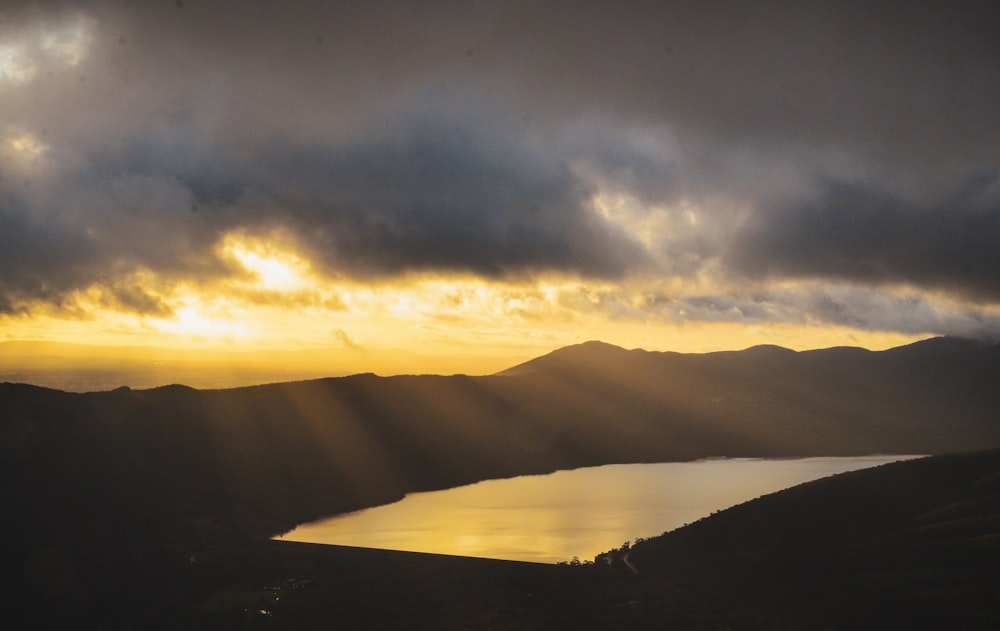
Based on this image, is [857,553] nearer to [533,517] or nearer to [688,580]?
[688,580]

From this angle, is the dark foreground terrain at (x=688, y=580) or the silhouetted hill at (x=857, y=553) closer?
the silhouetted hill at (x=857, y=553)

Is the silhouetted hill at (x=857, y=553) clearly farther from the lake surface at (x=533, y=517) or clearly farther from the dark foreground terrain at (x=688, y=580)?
the lake surface at (x=533, y=517)

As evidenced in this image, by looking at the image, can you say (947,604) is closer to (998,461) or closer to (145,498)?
(998,461)

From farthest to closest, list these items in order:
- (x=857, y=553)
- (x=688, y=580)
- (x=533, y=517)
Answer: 1. (x=533, y=517)
2. (x=857, y=553)
3. (x=688, y=580)

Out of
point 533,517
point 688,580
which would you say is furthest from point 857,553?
point 533,517

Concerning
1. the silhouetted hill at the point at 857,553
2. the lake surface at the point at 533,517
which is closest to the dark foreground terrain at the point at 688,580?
the silhouetted hill at the point at 857,553

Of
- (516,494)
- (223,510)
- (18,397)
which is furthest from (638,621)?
(18,397)
